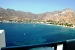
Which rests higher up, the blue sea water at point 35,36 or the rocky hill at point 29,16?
the rocky hill at point 29,16

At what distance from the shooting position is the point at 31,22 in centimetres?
5319

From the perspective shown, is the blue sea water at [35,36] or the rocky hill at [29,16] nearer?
the blue sea water at [35,36]

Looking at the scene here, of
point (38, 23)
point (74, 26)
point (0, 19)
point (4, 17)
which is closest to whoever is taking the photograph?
point (74, 26)

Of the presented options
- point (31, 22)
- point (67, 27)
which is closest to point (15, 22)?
point (31, 22)

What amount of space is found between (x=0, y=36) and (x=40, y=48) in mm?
293

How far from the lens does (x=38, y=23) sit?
5531cm

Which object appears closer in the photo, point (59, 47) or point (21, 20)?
point (59, 47)

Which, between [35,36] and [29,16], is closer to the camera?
[35,36]

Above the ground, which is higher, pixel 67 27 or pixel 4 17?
pixel 4 17

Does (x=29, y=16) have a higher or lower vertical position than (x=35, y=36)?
higher

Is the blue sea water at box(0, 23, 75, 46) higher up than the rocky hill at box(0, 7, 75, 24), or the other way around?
the rocky hill at box(0, 7, 75, 24)

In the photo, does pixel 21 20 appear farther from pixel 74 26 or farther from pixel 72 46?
pixel 72 46

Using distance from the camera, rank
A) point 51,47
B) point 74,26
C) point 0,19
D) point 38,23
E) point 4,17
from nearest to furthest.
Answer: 1. point 51,47
2. point 74,26
3. point 0,19
4. point 4,17
5. point 38,23

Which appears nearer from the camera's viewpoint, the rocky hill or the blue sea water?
the blue sea water
